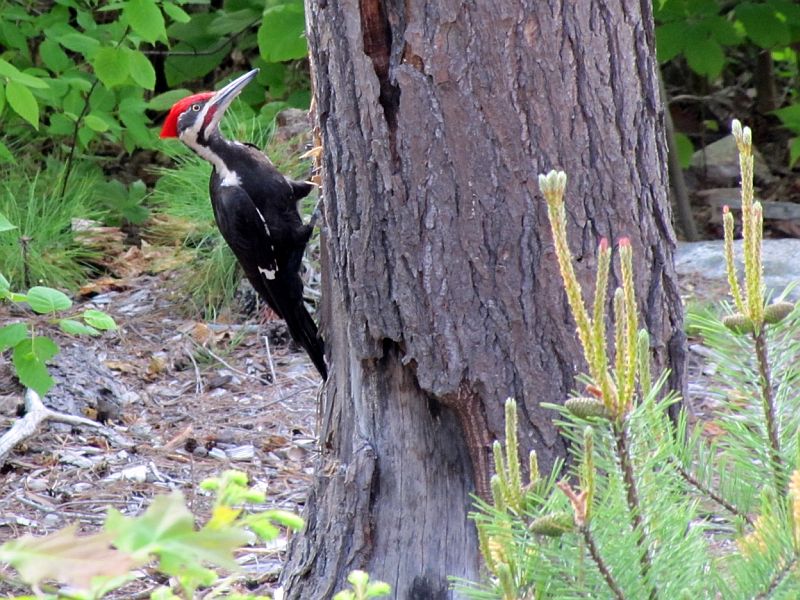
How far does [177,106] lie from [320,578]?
7.32 feet

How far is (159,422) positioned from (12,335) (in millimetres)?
1025

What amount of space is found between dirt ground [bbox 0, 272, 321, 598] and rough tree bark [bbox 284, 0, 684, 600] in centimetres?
111

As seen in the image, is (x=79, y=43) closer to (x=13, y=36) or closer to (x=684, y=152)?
(x=13, y=36)

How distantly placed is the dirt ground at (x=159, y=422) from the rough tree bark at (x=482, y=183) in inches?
43.9

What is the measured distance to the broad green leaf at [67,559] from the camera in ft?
2.79

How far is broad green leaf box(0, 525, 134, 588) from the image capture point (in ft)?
2.79

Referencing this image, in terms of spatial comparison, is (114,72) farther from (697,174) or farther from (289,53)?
(697,174)

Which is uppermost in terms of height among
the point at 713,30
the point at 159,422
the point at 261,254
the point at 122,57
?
the point at 122,57

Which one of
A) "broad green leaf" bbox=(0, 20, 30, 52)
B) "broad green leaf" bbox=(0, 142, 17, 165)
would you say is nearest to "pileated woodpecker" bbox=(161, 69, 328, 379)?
"broad green leaf" bbox=(0, 142, 17, 165)

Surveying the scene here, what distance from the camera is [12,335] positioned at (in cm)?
333

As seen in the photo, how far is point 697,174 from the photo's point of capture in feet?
22.4

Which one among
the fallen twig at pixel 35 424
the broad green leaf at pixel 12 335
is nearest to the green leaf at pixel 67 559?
the broad green leaf at pixel 12 335

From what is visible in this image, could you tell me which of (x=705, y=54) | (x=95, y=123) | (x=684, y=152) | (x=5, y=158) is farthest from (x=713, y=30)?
(x=5, y=158)

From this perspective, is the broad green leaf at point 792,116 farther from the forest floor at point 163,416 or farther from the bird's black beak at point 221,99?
the bird's black beak at point 221,99
